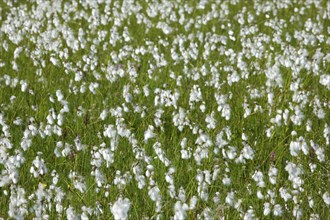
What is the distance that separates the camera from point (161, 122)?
597 centimetres

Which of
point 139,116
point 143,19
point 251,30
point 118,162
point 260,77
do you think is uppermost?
point 143,19

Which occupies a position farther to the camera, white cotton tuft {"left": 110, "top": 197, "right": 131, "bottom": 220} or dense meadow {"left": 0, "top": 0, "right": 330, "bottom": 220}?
dense meadow {"left": 0, "top": 0, "right": 330, "bottom": 220}

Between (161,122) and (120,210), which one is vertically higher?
(161,122)

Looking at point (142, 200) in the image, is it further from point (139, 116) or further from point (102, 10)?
point (102, 10)

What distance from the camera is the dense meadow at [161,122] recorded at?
4457 mm

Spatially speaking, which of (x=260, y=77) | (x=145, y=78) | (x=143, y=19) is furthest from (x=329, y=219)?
(x=143, y=19)

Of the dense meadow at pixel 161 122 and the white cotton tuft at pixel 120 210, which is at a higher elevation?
the dense meadow at pixel 161 122

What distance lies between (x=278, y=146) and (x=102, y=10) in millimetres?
6186

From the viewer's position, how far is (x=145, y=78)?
787 centimetres

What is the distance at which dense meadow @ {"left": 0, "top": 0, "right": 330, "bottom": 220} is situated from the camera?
4.46 m

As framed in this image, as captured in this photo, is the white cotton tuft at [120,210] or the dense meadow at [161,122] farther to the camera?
the dense meadow at [161,122]

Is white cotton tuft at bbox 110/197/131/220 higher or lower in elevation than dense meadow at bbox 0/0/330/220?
lower

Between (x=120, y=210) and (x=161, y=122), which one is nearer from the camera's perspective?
(x=120, y=210)

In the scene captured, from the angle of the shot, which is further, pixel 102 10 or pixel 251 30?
pixel 102 10
